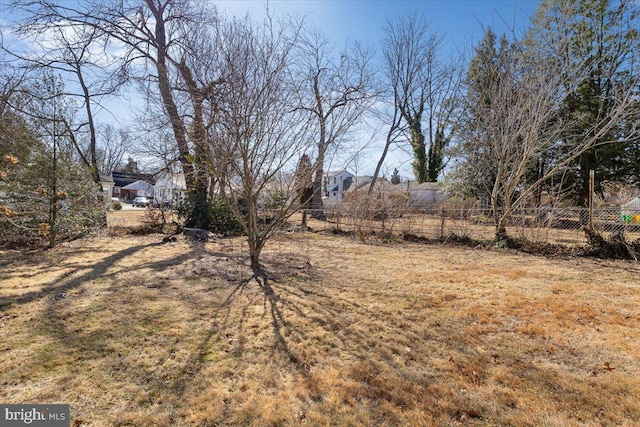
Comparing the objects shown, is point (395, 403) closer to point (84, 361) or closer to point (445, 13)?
point (84, 361)

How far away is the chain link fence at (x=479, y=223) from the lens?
716 cm

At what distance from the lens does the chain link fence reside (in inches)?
282

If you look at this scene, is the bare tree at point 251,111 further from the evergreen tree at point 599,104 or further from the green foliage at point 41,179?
the evergreen tree at point 599,104

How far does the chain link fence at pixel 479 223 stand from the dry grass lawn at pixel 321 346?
6.92 feet

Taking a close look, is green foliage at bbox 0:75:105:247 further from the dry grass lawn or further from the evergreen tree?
the evergreen tree

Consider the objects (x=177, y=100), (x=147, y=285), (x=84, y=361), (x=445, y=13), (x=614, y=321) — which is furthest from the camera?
(x=445, y=13)

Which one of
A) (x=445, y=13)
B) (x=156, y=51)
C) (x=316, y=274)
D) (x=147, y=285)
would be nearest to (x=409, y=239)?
(x=316, y=274)

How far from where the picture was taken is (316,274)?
5484 millimetres

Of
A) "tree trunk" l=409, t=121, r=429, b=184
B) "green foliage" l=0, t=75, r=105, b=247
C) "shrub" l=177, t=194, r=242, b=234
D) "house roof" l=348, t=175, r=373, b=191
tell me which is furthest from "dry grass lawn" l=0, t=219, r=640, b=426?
"tree trunk" l=409, t=121, r=429, b=184

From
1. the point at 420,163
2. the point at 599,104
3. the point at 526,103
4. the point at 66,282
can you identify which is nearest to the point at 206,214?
the point at 66,282

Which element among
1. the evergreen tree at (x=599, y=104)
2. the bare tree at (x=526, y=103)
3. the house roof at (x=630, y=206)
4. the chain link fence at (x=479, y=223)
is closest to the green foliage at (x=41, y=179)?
the chain link fence at (x=479, y=223)

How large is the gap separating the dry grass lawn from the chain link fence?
2.11 metres

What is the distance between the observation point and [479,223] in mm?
9297

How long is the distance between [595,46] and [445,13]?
27.3ft
